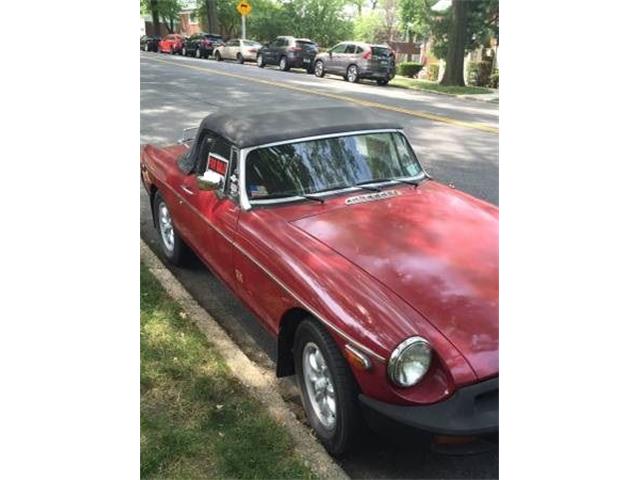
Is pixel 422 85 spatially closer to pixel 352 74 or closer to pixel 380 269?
pixel 352 74

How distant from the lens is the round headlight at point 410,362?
218 centimetres

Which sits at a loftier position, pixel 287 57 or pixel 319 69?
pixel 287 57

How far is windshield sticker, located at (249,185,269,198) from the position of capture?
3277 millimetres

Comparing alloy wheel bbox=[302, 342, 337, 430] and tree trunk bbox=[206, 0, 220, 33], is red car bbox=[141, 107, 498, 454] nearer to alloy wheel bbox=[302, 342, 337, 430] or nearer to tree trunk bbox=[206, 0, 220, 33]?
alloy wheel bbox=[302, 342, 337, 430]

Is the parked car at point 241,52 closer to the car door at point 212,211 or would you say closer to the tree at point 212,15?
the tree at point 212,15

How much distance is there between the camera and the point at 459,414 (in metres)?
2.15

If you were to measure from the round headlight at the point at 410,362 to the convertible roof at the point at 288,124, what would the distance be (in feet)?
5.38

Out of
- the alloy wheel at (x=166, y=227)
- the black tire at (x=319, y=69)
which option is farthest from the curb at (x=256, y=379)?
the black tire at (x=319, y=69)

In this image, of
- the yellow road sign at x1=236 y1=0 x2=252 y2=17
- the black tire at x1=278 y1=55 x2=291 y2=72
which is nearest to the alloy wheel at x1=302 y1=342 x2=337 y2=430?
the yellow road sign at x1=236 y1=0 x2=252 y2=17

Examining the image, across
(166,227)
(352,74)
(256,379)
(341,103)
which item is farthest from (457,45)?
(352,74)

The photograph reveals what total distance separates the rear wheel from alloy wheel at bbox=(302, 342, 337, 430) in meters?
17.1

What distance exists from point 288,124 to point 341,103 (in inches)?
332
